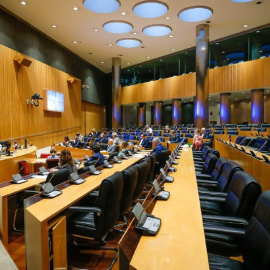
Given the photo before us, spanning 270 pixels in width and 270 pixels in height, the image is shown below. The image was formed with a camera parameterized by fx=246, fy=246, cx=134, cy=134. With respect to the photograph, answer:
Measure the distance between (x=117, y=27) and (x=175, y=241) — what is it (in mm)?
11782

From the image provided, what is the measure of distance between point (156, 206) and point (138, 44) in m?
13.5

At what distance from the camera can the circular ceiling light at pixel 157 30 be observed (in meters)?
11.6

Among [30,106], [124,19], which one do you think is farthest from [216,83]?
[30,106]

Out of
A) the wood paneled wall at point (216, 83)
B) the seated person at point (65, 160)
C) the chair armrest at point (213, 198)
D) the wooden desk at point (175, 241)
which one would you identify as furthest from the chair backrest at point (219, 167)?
the wood paneled wall at point (216, 83)

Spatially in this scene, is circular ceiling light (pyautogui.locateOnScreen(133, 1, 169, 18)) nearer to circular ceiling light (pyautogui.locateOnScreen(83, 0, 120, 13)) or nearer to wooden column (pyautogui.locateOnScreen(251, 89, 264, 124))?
circular ceiling light (pyautogui.locateOnScreen(83, 0, 120, 13))

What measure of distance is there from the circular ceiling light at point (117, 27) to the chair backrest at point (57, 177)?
9544 millimetres

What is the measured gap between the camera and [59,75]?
12898 mm

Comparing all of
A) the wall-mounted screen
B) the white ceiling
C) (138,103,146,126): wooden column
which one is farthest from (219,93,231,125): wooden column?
the wall-mounted screen

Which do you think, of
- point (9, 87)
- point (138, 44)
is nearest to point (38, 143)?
point (9, 87)

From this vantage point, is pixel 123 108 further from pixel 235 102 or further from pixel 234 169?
pixel 234 169

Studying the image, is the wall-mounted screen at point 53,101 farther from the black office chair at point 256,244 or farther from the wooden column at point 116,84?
the black office chair at point 256,244

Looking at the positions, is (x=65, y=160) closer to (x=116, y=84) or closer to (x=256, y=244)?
(x=256, y=244)

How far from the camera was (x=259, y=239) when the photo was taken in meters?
1.34

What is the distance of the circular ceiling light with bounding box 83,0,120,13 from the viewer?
30.1 ft
